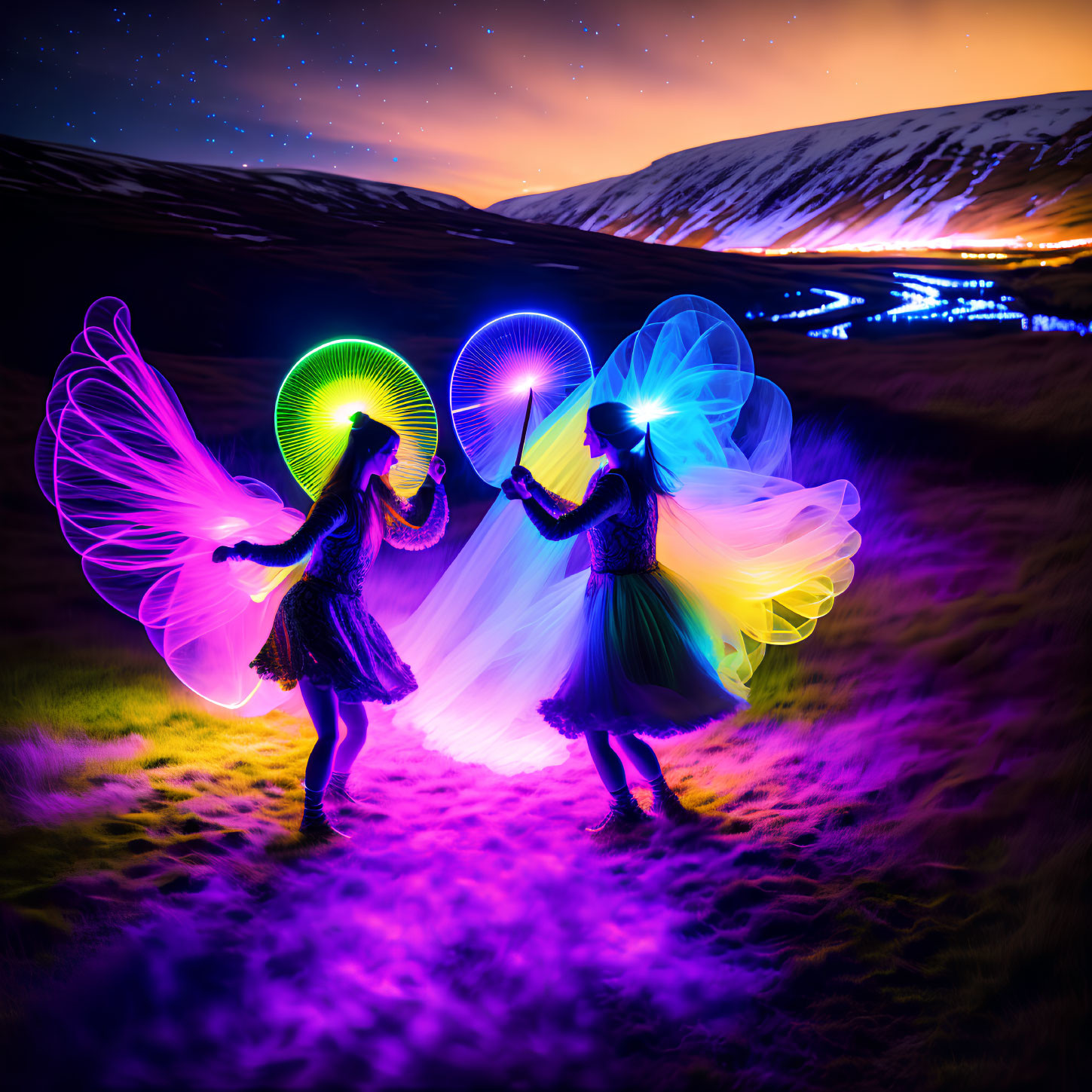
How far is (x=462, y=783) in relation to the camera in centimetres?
355

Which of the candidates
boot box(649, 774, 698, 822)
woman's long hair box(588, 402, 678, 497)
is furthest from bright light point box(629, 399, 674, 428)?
boot box(649, 774, 698, 822)

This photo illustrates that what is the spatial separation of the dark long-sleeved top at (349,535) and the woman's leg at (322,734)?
1.51 feet

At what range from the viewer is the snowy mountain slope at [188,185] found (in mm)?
8500

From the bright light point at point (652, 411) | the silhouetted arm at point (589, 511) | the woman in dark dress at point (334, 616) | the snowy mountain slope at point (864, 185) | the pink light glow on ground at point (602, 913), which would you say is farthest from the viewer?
the snowy mountain slope at point (864, 185)

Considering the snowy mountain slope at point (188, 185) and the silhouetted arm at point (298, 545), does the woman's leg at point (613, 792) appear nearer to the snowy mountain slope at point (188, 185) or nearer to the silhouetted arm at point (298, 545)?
the silhouetted arm at point (298, 545)

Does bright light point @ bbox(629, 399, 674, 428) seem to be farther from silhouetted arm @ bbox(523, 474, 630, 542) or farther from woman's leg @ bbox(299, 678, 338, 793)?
woman's leg @ bbox(299, 678, 338, 793)

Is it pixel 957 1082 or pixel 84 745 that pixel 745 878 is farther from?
pixel 84 745

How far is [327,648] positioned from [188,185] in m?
9.95

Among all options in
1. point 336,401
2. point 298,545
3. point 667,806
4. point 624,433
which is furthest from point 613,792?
point 336,401

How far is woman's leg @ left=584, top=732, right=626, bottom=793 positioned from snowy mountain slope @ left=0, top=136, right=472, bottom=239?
8.87 metres

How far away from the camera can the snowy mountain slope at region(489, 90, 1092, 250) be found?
16578 mm

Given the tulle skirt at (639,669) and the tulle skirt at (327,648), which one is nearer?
the tulle skirt at (639,669)

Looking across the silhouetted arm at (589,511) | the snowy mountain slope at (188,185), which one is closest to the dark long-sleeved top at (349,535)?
the silhouetted arm at (589,511)

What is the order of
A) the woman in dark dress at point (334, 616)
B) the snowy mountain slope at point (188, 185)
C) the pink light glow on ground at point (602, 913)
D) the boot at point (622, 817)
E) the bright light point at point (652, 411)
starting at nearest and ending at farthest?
1. the pink light glow on ground at point (602, 913)
2. the woman in dark dress at point (334, 616)
3. the boot at point (622, 817)
4. the bright light point at point (652, 411)
5. the snowy mountain slope at point (188, 185)
